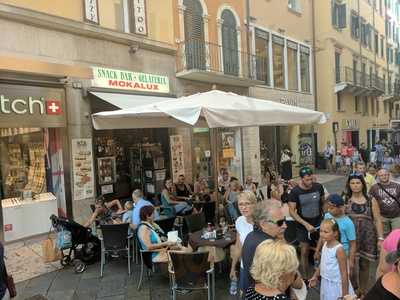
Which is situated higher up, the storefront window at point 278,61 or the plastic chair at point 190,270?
the storefront window at point 278,61

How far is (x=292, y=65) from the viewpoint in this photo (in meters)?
19.2

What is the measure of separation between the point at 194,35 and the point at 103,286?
30.4ft

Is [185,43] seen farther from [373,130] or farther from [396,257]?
[373,130]

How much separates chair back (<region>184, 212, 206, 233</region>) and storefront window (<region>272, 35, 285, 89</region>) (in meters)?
12.2

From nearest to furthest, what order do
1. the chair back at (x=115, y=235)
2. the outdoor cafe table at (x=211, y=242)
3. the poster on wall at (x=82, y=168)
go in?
the outdoor cafe table at (x=211, y=242) → the chair back at (x=115, y=235) → the poster on wall at (x=82, y=168)

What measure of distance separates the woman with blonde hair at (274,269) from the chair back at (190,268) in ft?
6.32

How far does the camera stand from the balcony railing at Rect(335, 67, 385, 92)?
958 inches

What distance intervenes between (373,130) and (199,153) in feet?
A: 76.0

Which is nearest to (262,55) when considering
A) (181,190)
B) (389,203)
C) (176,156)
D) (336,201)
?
(176,156)

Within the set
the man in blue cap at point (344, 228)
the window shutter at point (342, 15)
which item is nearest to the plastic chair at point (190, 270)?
the man in blue cap at point (344, 228)

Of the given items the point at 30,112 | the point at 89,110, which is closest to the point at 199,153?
the point at 89,110

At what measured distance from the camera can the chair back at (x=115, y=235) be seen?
5941 mm

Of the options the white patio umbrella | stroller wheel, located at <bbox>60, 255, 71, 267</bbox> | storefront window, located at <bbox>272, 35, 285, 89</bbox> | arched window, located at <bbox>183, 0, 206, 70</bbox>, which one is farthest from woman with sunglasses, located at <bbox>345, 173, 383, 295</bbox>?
storefront window, located at <bbox>272, 35, 285, 89</bbox>

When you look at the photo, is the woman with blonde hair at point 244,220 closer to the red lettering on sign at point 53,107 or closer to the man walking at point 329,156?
the red lettering on sign at point 53,107
